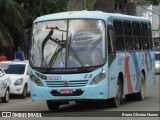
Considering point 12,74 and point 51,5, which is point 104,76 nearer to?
point 12,74

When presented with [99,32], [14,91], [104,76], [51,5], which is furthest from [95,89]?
[51,5]

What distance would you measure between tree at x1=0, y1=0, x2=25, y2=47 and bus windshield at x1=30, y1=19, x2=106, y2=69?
1403 centimetres

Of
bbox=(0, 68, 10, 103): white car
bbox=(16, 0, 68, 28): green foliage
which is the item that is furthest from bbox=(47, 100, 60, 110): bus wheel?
bbox=(16, 0, 68, 28): green foliage

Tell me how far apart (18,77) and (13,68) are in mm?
1222

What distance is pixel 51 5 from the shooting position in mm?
38125

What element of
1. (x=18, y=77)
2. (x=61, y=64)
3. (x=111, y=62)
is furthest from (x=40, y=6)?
(x=61, y=64)

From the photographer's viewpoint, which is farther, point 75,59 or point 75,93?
point 75,59

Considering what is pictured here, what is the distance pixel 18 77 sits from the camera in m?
25.3

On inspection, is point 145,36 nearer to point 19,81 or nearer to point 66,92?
point 19,81

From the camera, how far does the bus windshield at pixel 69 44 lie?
56.2ft

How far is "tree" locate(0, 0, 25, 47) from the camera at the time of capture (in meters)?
32.1

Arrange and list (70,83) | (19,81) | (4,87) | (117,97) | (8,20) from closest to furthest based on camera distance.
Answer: (70,83) < (117,97) < (4,87) < (19,81) < (8,20)

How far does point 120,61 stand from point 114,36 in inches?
55.3

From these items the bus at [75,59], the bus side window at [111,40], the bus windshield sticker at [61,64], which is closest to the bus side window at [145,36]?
the bus at [75,59]
